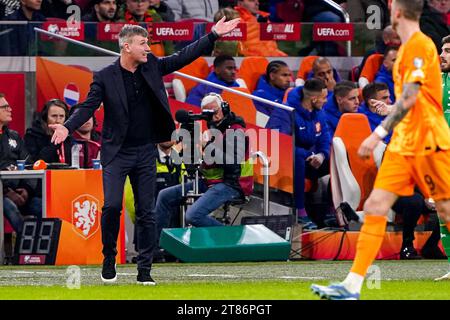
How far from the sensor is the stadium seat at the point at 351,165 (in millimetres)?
17000

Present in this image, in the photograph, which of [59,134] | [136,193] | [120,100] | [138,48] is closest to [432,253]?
[136,193]

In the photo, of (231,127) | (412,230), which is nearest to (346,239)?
(412,230)

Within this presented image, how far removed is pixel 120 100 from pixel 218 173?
4.67 m

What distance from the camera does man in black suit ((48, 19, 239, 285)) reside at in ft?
38.9

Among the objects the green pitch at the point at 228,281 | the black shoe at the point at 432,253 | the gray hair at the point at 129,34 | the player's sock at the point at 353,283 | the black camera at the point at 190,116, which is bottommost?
the black shoe at the point at 432,253

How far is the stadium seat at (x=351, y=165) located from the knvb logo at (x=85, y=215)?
321 centimetres

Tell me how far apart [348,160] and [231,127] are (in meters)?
1.79

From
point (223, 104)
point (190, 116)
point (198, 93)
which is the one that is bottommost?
point (190, 116)

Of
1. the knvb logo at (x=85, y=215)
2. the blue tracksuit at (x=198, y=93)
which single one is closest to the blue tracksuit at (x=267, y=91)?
the blue tracksuit at (x=198, y=93)

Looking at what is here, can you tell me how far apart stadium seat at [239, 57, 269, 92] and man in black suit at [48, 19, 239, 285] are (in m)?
6.76

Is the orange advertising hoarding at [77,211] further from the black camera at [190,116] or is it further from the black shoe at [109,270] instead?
the black shoe at [109,270]

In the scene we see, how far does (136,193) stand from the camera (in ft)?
39.5

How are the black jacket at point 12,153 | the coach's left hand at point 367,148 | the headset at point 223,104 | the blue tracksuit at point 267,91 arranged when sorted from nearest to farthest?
the coach's left hand at point 367,148, the headset at point 223,104, the black jacket at point 12,153, the blue tracksuit at point 267,91

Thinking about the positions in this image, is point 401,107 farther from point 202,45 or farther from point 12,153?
point 12,153
